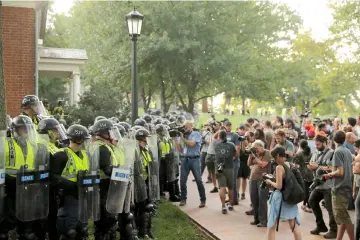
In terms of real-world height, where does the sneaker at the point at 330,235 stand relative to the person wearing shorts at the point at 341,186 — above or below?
below

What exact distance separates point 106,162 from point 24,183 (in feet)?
3.50

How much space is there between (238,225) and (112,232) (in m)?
3.66

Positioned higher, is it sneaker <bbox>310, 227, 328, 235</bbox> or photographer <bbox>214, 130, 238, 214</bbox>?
photographer <bbox>214, 130, 238, 214</bbox>

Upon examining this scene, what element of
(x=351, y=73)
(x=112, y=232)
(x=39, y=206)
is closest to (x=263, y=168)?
(x=112, y=232)

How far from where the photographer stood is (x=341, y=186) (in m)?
7.68

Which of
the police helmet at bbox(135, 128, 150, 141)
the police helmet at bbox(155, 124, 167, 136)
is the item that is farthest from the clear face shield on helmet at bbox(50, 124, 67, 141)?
the police helmet at bbox(155, 124, 167, 136)

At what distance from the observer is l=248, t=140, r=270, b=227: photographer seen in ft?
30.3

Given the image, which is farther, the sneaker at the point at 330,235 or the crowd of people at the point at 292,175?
the sneaker at the point at 330,235

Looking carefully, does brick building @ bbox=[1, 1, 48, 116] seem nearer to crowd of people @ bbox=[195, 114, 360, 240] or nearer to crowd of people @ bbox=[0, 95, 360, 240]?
crowd of people @ bbox=[195, 114, 360, 240]

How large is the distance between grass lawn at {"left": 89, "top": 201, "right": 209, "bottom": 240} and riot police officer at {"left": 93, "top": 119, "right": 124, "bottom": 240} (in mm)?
1816

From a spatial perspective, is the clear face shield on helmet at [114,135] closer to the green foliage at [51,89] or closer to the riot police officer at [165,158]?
the riot police officer at [165,158]

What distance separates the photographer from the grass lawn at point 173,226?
8609mm

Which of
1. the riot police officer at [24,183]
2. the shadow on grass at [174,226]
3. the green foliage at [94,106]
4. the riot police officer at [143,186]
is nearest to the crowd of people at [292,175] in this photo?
the shadow on grass at [174,226]

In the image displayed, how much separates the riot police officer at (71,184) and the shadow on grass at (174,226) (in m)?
2.86
